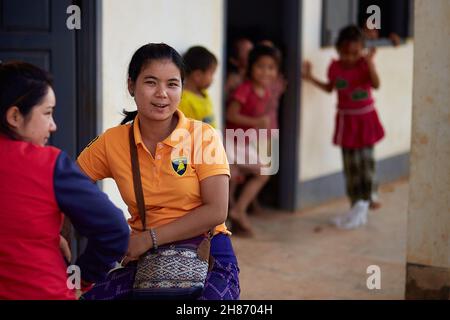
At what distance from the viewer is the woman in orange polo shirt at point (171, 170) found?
2.54 meters

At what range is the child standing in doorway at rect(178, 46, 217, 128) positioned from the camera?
5.15m

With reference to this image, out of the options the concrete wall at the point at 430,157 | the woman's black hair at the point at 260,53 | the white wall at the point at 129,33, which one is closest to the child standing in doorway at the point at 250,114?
the woman's black hair at the point at 260,53

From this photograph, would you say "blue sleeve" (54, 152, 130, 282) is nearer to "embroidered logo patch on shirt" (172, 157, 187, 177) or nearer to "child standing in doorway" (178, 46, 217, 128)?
"embroidered logo patch on shirt" (172, 157, 187, 177)

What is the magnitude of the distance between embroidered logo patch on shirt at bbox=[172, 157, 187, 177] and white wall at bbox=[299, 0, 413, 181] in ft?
Answer: 14.6

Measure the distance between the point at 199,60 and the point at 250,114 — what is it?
1.22 meters

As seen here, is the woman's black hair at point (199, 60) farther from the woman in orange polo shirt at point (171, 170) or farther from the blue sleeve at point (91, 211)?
the blue sleeve at point (91, 211)

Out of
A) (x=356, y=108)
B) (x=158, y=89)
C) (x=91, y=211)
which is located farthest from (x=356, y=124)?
(x=91, y=211)

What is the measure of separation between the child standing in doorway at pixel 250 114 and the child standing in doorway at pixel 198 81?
2.93ft

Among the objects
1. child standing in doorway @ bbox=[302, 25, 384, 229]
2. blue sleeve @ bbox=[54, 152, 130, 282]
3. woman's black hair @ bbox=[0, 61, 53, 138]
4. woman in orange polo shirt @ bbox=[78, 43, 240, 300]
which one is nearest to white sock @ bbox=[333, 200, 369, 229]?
child standing in doorway @ bbox=[302, 25, 384, 229]

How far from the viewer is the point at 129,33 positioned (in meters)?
4.81

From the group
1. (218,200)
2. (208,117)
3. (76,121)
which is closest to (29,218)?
(218,200)

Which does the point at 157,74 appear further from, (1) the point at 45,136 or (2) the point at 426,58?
(2) the point at 426,58

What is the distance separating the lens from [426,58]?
416cm

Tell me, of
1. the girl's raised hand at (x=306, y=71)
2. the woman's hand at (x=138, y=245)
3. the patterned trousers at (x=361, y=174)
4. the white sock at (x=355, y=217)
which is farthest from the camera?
the girl's raised hand at (x=306, y=71)
